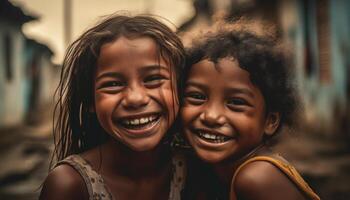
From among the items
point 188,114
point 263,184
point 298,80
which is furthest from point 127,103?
point 298,80

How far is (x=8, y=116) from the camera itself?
10836mm

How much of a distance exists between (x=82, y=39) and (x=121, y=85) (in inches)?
13.6

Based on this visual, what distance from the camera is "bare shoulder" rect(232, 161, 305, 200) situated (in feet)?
5.94

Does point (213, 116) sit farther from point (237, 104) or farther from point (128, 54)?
point (128, 54)

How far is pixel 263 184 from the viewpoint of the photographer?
1.81 metres

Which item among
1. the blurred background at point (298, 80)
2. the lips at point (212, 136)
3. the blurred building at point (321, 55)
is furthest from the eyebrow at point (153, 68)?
the blurred building at point (321, 55)

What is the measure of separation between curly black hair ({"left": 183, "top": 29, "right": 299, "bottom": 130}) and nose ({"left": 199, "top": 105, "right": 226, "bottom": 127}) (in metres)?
0.20

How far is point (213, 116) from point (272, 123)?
1.09 ft

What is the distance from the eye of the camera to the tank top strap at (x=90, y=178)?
2039mm

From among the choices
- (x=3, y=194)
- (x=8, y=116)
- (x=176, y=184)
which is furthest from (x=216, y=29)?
(x=8, y=116)

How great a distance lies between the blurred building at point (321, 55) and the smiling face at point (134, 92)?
6350 millimetres

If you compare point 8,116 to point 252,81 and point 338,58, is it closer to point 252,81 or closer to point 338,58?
point 338,58

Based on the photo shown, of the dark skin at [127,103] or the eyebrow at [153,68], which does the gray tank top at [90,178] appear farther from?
the eyebrow at [153,68]

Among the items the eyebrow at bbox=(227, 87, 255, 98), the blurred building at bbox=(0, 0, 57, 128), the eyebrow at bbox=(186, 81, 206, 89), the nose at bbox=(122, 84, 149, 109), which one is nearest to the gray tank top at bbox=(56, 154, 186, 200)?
the nose at bbox=(122, 84, 149, 109)
